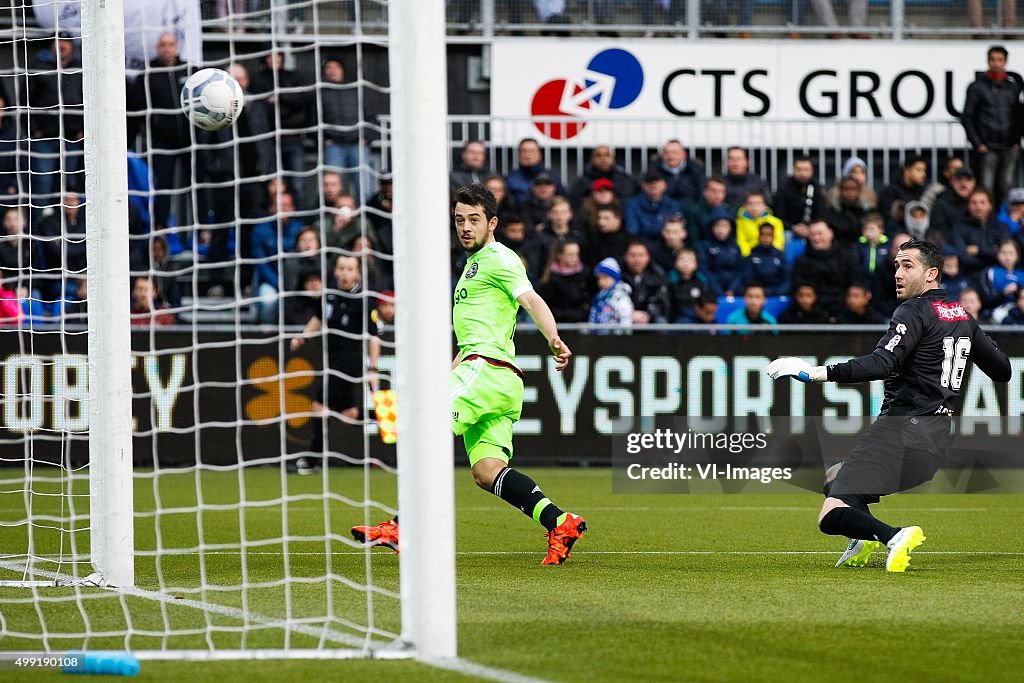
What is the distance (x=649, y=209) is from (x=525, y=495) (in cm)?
828

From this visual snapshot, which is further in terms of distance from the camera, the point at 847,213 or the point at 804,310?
the point at 847,213

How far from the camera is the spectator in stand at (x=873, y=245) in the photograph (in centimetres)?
1557

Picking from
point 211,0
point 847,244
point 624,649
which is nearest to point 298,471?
point 211,0

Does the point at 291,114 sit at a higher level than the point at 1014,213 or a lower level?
higher

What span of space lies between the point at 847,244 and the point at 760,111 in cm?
239

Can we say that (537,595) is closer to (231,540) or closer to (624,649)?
(624,649)

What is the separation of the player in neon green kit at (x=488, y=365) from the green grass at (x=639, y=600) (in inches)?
12.9

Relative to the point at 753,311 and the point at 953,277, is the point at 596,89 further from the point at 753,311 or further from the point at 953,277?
the point at 953,277

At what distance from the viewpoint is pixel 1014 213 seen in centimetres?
1625

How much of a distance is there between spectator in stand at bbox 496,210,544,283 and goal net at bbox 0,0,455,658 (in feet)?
4.25

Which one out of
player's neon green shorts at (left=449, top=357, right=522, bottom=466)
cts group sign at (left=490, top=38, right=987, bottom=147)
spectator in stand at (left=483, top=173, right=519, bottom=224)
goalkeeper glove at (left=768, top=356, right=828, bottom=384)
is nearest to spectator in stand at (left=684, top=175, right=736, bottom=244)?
cts group sign at (left=490, top=38, right=987, bottom=147)

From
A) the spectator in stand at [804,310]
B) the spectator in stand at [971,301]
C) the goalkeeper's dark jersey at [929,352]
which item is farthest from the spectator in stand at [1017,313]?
the goalkeeper's dark jersey at [929,352]

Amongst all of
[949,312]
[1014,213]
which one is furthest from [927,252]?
[1014,213]

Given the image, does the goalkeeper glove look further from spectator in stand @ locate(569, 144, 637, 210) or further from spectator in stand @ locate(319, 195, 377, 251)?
spectator in stand @ locate(569, 144, 637, 210)
